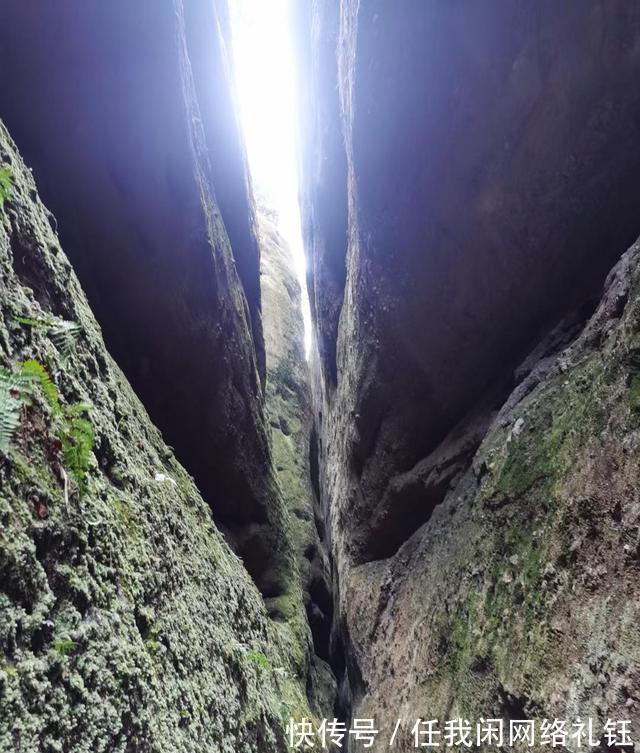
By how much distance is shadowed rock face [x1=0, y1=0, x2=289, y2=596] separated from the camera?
7008 millimetres

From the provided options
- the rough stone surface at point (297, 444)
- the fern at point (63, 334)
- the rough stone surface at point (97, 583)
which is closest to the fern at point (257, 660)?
the rough stone surface at point (97, 583)

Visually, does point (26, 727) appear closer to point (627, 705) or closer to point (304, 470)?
point (627, 705)

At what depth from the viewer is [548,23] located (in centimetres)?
641

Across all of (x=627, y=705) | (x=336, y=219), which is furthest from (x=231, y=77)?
(x=627, y=705)

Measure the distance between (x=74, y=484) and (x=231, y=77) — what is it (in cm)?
1291

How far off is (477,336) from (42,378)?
21.7 feet

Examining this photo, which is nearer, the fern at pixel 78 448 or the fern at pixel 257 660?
the fern at pixel 78 448

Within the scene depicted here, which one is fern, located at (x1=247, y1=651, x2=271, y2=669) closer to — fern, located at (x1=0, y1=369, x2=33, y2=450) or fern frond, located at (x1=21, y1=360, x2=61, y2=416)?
fern frond, located at (x1=21, y1=360, x2=61, y2=416)

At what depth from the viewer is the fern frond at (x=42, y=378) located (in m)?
2.40

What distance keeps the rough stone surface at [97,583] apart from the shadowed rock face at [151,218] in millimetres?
3488

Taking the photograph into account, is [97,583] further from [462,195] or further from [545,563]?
[462,195]

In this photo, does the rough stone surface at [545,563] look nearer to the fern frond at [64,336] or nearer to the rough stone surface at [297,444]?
the rough stone surface at [297,444]

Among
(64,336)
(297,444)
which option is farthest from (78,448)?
(297,444)

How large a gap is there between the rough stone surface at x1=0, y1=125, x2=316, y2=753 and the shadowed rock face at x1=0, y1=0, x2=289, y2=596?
3488 millimetres
